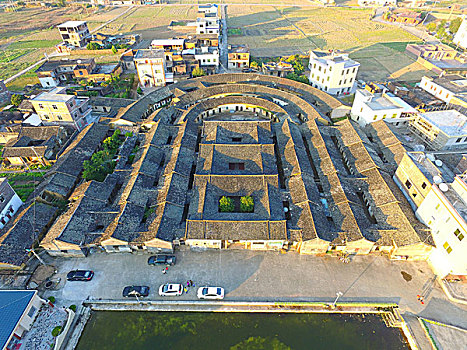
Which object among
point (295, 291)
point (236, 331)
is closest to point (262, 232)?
point (295, 291)

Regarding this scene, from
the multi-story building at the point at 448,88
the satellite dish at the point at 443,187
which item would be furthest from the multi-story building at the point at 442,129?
the satellite dish at the point at 443,187

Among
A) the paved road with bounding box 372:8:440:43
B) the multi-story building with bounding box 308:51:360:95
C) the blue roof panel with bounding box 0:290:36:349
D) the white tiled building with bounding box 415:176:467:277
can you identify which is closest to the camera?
the blue roof panel with bounding box 0:290:36:349

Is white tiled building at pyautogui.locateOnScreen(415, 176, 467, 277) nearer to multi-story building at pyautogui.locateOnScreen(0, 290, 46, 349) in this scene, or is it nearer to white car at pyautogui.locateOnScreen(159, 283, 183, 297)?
white car at pyautogui.locateOnScreen(159, 283, 183, 297)

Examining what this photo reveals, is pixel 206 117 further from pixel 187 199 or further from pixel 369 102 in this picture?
pixel 369 102

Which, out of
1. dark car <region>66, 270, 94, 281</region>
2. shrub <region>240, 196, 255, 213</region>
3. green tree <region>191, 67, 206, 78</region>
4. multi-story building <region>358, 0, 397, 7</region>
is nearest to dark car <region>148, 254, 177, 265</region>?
dark car <region>66, 270, 94, 281</region>

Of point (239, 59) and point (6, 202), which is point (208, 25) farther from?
point (6, 202)

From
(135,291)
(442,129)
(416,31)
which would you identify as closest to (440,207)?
(442,129)
